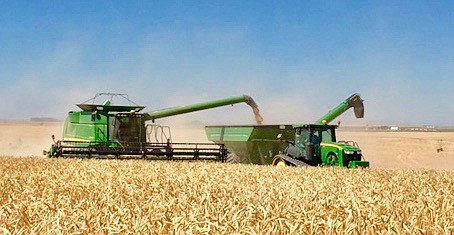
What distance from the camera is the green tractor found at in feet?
49.9

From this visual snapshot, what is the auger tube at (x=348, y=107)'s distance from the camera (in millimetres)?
21438

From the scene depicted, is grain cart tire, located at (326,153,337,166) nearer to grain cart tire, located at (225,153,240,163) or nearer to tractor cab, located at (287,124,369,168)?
tractor cab, located at (287,124,369,168)

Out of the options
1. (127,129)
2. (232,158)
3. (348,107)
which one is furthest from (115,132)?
(348,107)

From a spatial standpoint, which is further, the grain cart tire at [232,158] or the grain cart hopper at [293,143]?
the grain cart tire at [232,158]

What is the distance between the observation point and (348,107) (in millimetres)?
21781

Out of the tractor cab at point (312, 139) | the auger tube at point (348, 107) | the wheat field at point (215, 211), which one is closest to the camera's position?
the wheat field at point (215, 211)

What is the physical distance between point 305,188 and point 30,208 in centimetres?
417

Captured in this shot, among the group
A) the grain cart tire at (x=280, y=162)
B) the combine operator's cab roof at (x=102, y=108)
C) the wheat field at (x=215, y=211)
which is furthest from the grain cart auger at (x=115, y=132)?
the wheat field at (x=215, y=211)

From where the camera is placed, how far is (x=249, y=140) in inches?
781

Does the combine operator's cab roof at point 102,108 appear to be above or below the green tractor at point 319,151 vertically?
above

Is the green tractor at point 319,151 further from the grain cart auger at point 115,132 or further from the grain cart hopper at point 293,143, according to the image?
the grain cart auger at point 115,132

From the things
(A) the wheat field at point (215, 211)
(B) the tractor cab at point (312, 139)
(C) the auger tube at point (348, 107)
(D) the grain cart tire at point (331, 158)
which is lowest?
(A) the wheat field at point (215, 211)

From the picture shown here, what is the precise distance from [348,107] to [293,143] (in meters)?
4.47

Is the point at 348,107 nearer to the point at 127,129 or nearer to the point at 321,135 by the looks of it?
the point at 321,135
